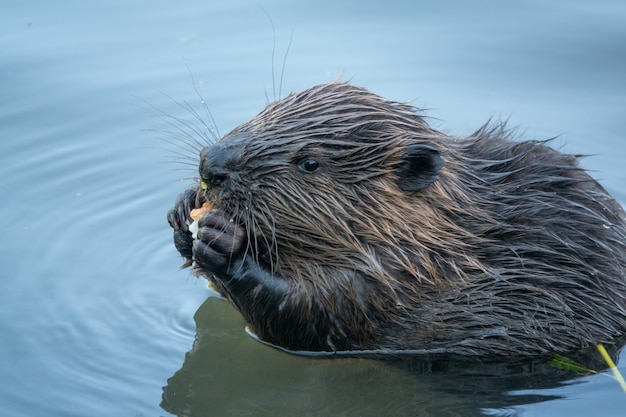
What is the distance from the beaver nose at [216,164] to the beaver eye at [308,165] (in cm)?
37

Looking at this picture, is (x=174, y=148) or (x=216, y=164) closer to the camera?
(x=216, y=164)

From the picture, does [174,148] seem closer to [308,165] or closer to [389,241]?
[308,165]

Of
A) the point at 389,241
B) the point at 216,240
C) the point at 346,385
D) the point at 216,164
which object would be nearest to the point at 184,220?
the point at 216,240

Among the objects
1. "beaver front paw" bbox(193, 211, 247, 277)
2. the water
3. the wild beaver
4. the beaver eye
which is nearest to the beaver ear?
the wild beaver

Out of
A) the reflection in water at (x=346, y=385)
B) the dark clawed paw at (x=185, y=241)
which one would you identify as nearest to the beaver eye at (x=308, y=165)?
the dark clawed paw at (x=185, y=241)

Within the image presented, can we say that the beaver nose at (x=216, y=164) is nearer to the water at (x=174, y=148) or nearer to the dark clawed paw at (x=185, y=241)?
the dark clawed paw at (x=185, y=241)

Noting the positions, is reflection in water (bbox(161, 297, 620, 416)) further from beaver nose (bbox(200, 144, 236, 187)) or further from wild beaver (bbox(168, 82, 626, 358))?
beaver nose (bbox(200, 144, 236, 187))

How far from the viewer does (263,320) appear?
599cm

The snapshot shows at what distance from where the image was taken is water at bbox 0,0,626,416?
5930 millimetres

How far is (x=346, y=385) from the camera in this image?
6000mm

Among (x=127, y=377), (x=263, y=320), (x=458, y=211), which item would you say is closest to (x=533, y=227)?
(x=458, y=211)

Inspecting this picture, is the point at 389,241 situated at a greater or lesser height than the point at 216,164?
→ lesser

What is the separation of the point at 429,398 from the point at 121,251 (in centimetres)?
238

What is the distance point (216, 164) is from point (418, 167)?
104 cm
